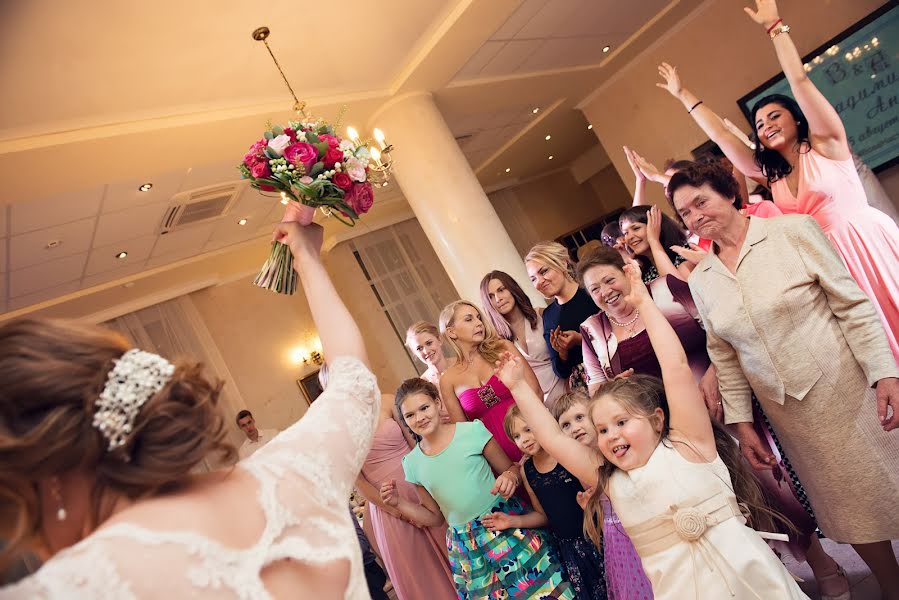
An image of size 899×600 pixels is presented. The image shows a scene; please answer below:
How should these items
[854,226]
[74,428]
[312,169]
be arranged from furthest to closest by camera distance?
[854,226], [312,169], [74,428]

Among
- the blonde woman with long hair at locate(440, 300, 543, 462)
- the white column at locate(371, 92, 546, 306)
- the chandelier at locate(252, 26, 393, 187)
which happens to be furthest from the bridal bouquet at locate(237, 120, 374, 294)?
A: the white column at locate(371, 92, 546, 306)

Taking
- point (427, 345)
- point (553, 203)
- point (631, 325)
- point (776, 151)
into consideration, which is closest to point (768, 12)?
point (776, 151)

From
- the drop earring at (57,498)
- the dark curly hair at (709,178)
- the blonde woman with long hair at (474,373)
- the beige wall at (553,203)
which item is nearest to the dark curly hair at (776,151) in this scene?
the dark curly hair at (709,178)

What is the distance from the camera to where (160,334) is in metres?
7.65

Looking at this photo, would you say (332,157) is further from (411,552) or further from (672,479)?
(411,552)

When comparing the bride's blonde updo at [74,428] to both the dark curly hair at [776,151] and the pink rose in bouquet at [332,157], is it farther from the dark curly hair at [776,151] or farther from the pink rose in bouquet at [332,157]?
the dark curly hair at [776,151]

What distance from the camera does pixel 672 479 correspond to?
182cm

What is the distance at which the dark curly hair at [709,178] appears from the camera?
2248mm

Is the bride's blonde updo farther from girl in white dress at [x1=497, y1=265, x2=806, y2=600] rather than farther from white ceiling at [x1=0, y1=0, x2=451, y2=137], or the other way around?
A: white ceiling at [x1=0, y1=0, x2=451, y2=137]

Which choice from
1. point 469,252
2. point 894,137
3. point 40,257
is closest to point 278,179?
point 469,252

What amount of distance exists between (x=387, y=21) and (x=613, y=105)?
4510 mm

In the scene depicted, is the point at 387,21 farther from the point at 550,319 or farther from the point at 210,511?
the point at 210,511

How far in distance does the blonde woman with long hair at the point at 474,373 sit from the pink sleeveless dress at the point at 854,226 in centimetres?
157

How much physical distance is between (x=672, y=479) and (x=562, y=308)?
173 centimetres
